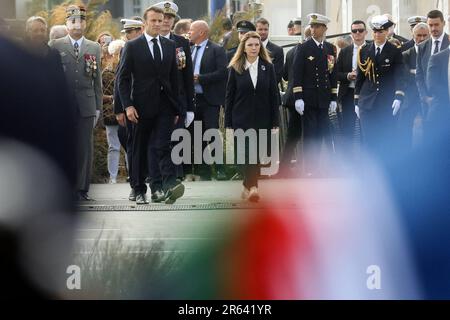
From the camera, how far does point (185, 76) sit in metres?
12.4

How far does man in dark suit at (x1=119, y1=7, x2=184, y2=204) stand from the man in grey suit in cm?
67

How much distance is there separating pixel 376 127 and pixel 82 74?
2770 mm

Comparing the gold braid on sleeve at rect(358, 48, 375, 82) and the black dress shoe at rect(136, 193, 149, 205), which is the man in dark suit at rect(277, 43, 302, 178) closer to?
the gold braid on sleeve at rect(358, 48, 375, 82)

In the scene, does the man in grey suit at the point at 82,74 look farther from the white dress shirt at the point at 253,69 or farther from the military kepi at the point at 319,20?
the military kepi at the point at 319,20

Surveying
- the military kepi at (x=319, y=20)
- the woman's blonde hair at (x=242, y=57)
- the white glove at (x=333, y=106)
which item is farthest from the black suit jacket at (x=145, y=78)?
the white glove at (x=333, y=106)

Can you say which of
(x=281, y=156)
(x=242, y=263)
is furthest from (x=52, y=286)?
(x=281, y=156)

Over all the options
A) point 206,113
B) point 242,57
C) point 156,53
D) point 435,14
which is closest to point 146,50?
point 156,53

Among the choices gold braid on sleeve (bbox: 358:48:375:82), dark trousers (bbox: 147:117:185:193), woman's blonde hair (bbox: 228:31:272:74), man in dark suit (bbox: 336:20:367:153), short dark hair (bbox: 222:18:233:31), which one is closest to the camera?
dark trousers (bbox: 147:117:185:193)

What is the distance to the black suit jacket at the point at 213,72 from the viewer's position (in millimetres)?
14312

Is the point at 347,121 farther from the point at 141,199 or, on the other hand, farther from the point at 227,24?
the point at 141,199

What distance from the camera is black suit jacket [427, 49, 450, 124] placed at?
11328 mm

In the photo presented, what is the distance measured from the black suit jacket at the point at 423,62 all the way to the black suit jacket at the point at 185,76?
6.61ft

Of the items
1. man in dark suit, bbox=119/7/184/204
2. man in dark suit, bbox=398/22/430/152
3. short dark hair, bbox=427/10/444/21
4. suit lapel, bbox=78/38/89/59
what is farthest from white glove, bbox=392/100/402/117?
suit lapel, bbox=78/38/89/59

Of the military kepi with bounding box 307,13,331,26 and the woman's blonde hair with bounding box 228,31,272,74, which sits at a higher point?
the military kepi with bounding box 307,13,331,26
